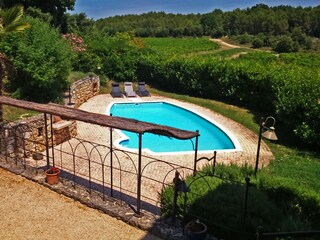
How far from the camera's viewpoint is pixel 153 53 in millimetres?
30703

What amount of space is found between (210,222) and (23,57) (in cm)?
1362

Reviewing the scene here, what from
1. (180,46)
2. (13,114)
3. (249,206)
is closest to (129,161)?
(13,114)

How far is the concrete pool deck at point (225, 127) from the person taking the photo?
13732mm

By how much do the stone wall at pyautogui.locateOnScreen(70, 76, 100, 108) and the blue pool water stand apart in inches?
80.7

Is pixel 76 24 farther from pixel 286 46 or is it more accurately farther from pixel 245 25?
pixel 245 25

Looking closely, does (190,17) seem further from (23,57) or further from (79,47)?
(23,57)

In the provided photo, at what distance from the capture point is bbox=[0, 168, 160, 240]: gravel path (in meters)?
6.83

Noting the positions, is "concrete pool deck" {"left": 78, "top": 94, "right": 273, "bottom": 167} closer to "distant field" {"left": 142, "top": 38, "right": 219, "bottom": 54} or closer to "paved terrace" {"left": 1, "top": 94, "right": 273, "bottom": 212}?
"paved terrace" {"left": 1, "top": 94, "right": 273, "bottom": 212}

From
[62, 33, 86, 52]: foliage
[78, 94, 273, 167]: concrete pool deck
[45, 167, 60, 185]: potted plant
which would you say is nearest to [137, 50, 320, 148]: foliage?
[78, 94, 273, 167]: concrete pool deck

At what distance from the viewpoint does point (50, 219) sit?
7340 mm

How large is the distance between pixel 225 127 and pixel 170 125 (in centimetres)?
391

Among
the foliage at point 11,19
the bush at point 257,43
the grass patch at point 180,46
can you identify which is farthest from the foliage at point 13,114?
the bush at point 257,43

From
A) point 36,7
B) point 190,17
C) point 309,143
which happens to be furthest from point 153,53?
point 190,17

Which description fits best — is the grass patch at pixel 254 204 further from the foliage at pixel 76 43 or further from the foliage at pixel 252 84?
the foliage at pixel 76 43
